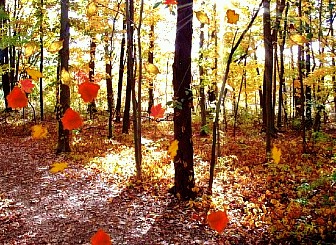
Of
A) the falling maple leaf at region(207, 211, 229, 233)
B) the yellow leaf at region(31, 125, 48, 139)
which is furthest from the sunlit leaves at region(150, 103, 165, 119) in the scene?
the falling maple leaf at region(207, 211, 229, 233)

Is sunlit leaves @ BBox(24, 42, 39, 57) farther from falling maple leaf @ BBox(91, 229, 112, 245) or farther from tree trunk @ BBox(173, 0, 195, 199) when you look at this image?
falling maple leaf @ BBox(91, 229, 112, 245)

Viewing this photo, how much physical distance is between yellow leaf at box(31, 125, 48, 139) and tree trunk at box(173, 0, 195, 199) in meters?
10.3

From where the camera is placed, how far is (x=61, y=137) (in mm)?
12641

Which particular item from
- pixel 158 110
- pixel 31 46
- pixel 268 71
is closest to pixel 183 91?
pixel 268 71

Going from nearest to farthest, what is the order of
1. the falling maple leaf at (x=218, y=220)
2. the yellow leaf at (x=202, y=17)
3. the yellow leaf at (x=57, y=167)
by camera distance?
the yellow leaf at (x=202, y=17)
the falling maple leaf at (x=218, y=220)
the yellow leaf at (x=57, y=167)

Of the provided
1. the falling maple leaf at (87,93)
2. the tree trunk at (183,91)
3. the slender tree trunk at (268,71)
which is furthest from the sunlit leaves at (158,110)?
the tree trunk at (183,91)

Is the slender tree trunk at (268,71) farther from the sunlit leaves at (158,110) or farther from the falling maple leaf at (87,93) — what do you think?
the sunlit leaves at (158,110)

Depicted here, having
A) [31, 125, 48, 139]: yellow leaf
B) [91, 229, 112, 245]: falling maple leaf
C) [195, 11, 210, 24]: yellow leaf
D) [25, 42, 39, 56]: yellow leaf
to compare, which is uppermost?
[25, 42, 39, 56]: yellow leaf

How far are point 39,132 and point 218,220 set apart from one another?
11863 mm

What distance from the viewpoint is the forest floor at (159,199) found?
6.36 metres

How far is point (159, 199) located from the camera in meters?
8.09

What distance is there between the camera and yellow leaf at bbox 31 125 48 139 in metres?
16.3

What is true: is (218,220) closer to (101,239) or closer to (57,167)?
(101,239)

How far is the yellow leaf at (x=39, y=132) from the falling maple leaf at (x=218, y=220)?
1135cm
